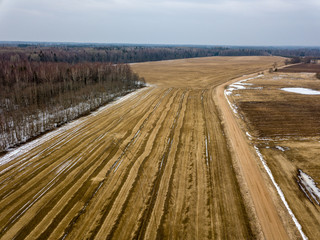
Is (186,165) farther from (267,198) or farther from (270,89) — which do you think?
(270,89)

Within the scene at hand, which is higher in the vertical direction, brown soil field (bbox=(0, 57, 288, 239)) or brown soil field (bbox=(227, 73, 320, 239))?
brown soil field (bbox=(227, 73, 320, 239))

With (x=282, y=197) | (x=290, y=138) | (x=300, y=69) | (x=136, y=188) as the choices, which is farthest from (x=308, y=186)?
(x=300, y=69)

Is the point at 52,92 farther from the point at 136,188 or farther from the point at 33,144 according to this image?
the point at 136,188

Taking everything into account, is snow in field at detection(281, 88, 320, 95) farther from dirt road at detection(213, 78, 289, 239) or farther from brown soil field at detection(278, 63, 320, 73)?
brown soil field at detection(278, 63, 320, 73)

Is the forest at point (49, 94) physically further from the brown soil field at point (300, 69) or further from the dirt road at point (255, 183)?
the brown soil field at point (300, 69)

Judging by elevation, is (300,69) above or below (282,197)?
above

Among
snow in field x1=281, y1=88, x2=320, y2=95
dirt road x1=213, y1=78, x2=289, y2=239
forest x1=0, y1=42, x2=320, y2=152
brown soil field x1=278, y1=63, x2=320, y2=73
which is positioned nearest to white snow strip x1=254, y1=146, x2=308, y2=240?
dirt road x1=213, y1=78, x2=289, y2=239
